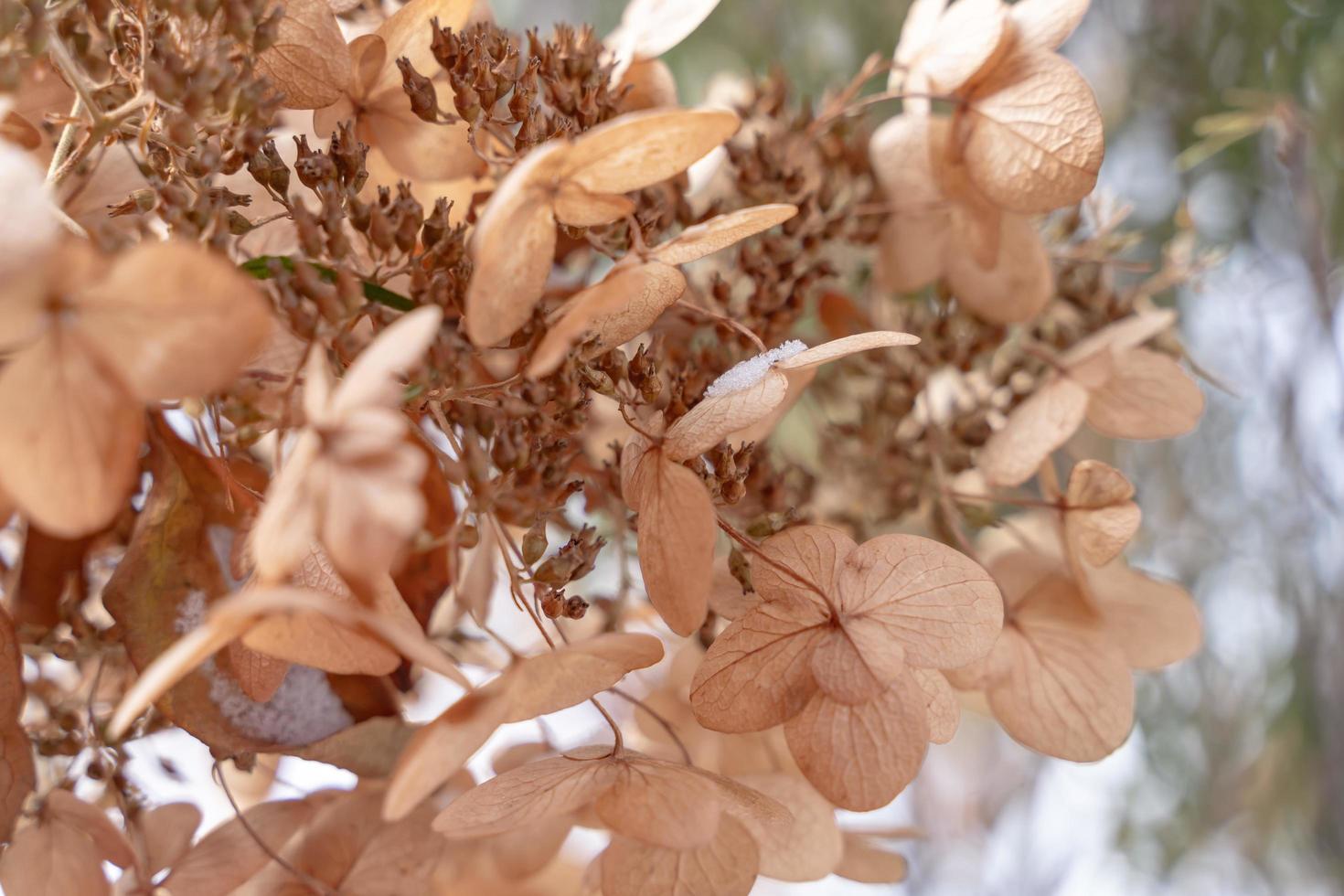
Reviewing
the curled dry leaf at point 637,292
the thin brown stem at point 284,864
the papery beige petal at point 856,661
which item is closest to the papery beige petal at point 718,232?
the curled dry leaf at point 637,292

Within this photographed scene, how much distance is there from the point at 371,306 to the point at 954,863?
0.93 metres

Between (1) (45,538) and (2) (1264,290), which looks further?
(2) (1264,290)

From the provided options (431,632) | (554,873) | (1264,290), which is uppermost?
(431,632)

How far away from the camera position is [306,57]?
0.33 meters

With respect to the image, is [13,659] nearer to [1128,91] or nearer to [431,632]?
[431,632]

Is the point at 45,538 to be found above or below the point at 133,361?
below

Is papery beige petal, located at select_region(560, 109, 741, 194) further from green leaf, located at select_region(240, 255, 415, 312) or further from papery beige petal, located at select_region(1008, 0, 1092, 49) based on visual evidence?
papery beige petal, located at select_region(1008, 0, 1092, 49)

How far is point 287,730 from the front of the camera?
0.35m

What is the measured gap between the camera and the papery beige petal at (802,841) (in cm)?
36

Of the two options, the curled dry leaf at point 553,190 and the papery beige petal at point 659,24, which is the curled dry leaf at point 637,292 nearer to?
the curled dry leaf at point 553,190

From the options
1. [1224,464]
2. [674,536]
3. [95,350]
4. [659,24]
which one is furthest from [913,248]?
[1224,464]

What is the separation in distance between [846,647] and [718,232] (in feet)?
0.38

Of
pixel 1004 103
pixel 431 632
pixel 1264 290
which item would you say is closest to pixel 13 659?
pixel 431 632

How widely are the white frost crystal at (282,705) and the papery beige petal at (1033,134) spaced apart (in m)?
0.29
